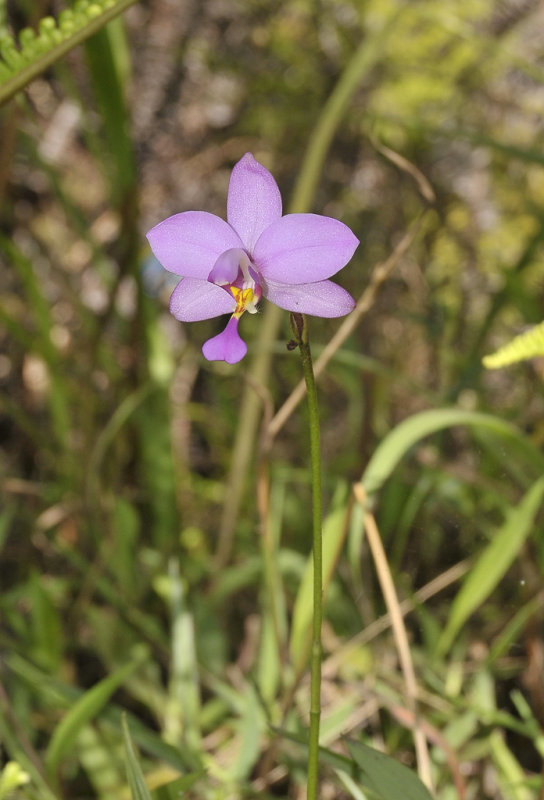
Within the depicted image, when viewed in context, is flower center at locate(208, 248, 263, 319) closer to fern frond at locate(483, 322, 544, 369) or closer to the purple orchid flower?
the purple orchid flower

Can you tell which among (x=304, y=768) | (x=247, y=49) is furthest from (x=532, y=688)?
(x=247, y=49)

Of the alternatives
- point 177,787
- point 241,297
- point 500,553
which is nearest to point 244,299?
point 241,297

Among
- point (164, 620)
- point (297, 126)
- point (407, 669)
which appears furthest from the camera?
point (297, 126)

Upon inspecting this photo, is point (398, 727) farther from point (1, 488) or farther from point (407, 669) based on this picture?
point (1, 488)

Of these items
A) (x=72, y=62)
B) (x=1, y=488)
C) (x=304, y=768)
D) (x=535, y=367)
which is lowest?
(x=535, y=367)

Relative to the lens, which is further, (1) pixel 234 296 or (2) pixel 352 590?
(2) pixel 352 590

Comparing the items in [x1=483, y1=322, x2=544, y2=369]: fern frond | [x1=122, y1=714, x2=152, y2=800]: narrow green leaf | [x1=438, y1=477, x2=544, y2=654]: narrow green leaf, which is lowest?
[x1=438, y1=477, x2=544, y2=654]: narrow green leaf

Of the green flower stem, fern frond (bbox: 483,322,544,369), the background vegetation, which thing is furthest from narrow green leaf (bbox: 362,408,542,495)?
the green flower stem
